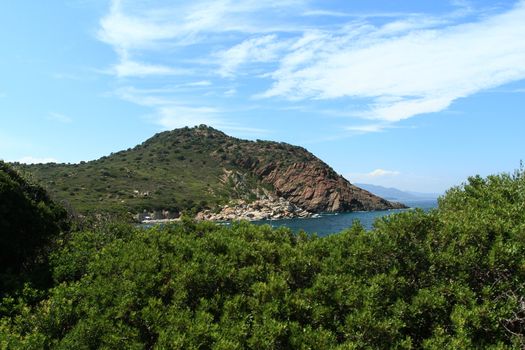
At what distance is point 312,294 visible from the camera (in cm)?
1090

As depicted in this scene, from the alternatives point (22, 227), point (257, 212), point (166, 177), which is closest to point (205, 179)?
point (166, 177)

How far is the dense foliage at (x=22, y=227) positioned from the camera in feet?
63.3

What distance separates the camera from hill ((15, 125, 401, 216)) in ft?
427

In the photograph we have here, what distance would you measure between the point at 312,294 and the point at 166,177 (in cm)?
15106

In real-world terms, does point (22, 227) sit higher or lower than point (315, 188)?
lower

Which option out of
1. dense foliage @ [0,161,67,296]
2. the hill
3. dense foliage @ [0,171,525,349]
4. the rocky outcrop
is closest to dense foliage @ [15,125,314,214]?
the hill

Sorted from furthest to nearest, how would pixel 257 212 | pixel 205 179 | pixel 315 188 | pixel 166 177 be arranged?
pixel 205 179, pixel 166 177, pixel 315 188, pixel 257 212

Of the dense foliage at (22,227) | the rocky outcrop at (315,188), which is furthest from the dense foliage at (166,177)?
the dense foliage at (22,227)

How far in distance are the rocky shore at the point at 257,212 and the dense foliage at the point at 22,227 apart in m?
95.0

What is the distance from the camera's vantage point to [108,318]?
11031 mm

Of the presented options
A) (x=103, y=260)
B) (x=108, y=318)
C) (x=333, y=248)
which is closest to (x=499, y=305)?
(x=333, y=248)

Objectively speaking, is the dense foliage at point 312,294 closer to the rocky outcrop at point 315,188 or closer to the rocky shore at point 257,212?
the rocky shore at point 257,212

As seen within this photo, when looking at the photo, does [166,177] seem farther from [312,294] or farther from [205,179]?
[312,294]

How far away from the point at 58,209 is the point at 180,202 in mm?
108549
